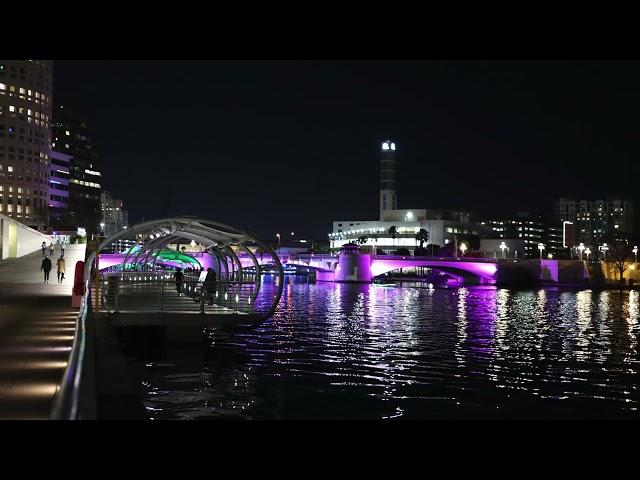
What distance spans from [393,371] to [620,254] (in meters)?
132

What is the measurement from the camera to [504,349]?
35062 mm

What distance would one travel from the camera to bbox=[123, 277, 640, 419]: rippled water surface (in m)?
19.8

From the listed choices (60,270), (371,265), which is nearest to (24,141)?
(371,265)

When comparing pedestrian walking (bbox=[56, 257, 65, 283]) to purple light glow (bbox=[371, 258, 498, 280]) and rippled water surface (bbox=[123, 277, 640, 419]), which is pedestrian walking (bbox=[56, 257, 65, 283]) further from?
purple light glow (bbox=[371, 258, 498, 280])

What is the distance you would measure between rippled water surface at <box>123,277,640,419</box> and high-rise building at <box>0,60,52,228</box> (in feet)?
443

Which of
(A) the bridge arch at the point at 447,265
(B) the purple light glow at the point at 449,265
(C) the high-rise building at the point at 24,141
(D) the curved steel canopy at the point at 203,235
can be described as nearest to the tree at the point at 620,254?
(B) the purple light glow at the point at 449,265

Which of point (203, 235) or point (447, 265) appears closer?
point (203, 235)

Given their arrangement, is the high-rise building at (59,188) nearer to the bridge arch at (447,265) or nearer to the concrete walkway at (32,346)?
the bridge arch at (447,265)

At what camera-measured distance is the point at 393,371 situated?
26.5 metres

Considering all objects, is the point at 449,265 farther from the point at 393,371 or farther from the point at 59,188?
the point at 59,188

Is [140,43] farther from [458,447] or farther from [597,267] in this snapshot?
[597,267]

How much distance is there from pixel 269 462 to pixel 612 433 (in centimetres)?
412

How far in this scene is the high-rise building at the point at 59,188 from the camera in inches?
7377

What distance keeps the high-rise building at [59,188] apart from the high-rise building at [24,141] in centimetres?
691
